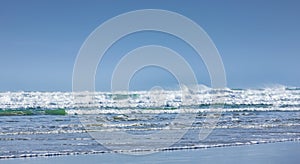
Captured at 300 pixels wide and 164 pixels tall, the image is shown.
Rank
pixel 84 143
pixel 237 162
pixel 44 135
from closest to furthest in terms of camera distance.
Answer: pixel 237 162, pixel 84 143, pixel 44 135

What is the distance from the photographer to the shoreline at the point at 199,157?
2239 cm

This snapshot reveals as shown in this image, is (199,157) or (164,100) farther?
(164,100)

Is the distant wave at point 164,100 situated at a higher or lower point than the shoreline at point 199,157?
higher

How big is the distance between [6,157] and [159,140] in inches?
372

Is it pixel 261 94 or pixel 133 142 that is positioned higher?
pixel 261 94

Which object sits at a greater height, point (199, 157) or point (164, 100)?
point (164, 100)

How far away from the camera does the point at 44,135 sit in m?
37.1

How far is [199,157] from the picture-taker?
23531mm

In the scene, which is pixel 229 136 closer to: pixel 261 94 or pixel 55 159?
pixel 55 159

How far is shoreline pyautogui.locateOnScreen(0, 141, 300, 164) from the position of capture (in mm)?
22391

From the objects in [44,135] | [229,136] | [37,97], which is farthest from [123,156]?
[37,97]

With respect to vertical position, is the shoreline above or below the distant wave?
below

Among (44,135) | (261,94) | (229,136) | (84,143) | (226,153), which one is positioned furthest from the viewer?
(261,94)

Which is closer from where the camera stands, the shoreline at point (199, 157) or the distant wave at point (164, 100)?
the shoreline at point (199, 157)
